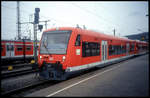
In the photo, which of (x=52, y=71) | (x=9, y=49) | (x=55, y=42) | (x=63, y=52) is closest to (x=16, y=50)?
(x=9, y=49)

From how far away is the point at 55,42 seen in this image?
8.00m

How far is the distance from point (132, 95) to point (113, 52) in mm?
9549

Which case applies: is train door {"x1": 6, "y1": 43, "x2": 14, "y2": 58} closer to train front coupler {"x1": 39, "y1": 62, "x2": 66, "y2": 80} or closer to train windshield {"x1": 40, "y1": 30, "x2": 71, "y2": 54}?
train windshield {"x1": 40, "y1": 30, "x2": 71, "y2": 54}

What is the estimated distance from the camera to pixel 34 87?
23.7ft

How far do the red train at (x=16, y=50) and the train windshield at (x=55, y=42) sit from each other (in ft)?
36.8

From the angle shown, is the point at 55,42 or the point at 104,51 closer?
the point at 55,42

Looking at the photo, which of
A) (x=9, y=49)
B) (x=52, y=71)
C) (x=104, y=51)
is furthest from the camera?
(x=9, y=49)

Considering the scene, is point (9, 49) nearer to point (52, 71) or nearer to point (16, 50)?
point (16, 50)

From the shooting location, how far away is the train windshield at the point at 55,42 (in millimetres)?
7785

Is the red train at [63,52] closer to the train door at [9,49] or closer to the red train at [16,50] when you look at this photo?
the red train at [16,50]

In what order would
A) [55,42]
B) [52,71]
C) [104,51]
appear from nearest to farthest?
[52,71] < [55,42] < [104,51]

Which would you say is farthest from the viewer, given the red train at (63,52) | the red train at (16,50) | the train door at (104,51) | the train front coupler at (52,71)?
the red train at (16,50)

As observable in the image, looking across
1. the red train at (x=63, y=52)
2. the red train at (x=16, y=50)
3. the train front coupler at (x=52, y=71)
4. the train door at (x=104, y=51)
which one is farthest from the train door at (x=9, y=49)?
the train door at (x=104, y=51)

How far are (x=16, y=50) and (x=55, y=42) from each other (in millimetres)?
13118
